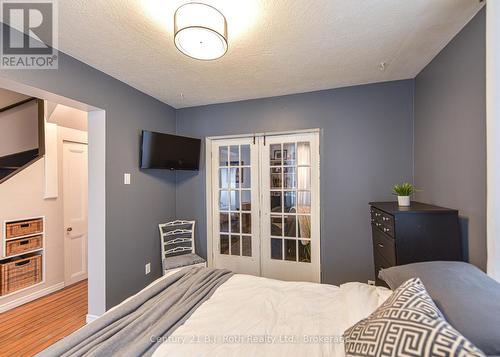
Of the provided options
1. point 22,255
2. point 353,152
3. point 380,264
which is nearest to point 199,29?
point 353,152

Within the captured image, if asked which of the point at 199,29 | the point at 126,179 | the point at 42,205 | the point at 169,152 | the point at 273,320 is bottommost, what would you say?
the point at 273,320

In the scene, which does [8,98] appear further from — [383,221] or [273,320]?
[383,221]

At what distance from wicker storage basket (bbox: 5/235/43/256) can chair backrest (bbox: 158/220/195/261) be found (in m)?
1.44

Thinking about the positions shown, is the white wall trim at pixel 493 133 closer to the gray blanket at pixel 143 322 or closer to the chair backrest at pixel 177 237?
the gray blanket at pixel 143 322

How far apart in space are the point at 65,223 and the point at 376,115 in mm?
4172

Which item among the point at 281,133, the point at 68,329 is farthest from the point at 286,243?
the point at 68,329

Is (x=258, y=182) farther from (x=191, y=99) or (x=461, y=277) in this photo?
(x=461, y=277)

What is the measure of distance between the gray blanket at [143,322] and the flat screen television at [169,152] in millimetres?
1532

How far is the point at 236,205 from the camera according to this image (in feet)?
10.6

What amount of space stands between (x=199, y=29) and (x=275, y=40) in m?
0.68

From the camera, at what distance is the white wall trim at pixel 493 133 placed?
122 centimetres

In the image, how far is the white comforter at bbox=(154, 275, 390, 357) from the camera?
1034 mm

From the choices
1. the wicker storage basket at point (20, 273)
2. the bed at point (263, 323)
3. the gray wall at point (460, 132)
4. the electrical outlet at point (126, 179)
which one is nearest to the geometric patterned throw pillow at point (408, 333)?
the bed at point (263, 323)

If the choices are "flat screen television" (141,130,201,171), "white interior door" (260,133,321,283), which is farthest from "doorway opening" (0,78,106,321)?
"white interior door" (260,133,321,283)
